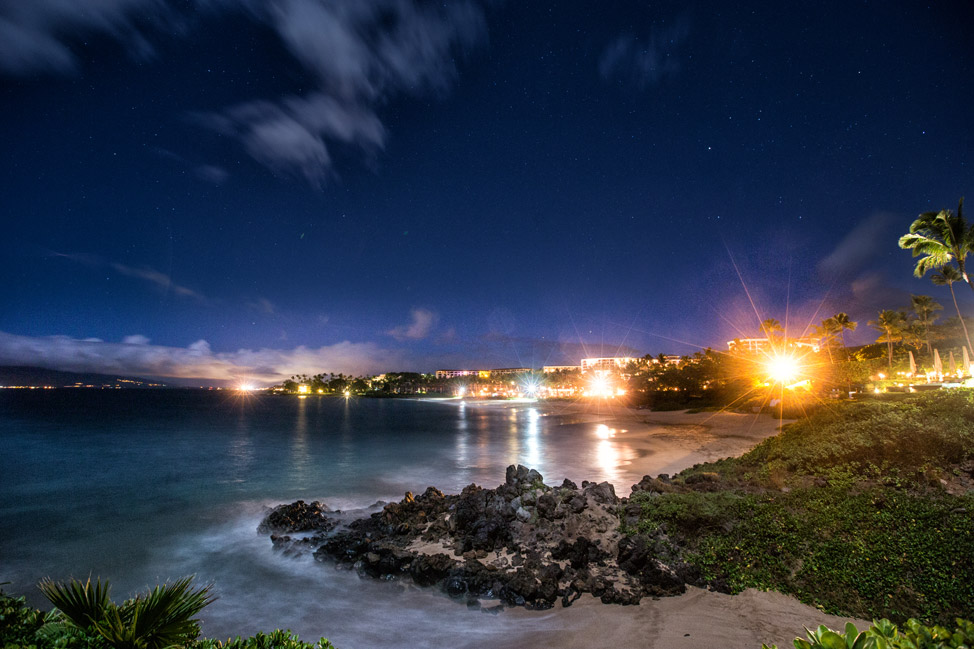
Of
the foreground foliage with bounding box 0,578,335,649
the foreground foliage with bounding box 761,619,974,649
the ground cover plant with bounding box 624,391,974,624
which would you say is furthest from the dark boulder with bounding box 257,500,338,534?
the foreground foliage with bounding box 761,619,974,649

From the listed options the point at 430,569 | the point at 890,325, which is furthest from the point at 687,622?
the point at 890,325

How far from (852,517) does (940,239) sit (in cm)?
2796

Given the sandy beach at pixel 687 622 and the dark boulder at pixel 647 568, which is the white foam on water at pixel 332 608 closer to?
the sandy beach at pixel 687 622

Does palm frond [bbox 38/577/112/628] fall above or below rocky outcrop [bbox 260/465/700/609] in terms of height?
above

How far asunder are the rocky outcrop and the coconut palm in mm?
8466

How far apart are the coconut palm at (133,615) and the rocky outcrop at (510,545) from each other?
333 inches

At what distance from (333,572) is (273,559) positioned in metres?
3.42

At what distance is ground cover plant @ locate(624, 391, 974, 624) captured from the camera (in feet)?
29.7

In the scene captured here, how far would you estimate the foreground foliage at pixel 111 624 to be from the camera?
378 centimetres

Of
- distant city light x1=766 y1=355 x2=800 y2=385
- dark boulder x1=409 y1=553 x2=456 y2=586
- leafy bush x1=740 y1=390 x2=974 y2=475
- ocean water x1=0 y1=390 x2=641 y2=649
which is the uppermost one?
distant city light x1=766 y1=355 x2=800 y2=385

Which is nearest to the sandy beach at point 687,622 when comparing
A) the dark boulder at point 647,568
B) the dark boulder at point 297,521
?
the dark boulder at point 647,568

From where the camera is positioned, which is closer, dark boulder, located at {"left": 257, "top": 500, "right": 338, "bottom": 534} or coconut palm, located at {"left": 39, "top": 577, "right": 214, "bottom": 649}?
coconut palm, located at {"left": 39, "top": 577, "right": 214, "bottom": 649}

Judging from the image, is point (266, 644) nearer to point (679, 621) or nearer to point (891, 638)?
point (891, 638)

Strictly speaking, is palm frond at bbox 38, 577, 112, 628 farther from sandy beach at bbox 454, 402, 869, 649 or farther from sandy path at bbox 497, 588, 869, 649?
sandy beach at bbox 454, 402, 869, 649
